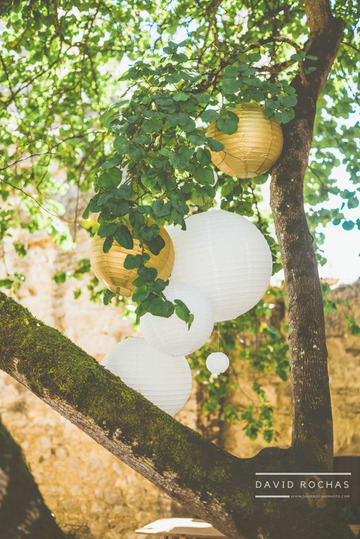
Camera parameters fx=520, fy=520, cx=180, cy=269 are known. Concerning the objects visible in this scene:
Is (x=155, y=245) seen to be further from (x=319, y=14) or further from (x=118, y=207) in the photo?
(x=319, y=14)

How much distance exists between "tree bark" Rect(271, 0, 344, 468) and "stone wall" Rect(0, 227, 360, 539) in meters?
3.30

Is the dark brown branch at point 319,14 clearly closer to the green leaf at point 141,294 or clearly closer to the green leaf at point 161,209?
the green leaf at point 161,209

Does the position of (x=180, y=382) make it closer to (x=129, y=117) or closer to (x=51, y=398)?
(x=51, y=398)

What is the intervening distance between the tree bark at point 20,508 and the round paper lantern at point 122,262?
2.32 m

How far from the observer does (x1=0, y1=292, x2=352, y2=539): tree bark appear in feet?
4.15

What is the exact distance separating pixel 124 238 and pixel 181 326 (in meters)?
0.27

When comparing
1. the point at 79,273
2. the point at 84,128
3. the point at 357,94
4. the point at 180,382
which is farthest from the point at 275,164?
the point at 84,128

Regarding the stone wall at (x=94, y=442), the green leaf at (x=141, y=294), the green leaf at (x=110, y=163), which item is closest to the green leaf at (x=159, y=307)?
the green leaf at (x=141, y=294)

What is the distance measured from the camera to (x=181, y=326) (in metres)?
1.34

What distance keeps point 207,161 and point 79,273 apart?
2.21m

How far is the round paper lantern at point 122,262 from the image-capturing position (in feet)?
4.49

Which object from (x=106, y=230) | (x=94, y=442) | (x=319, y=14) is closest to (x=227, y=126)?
(x=106, y=230)

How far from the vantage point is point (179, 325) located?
4.40ft

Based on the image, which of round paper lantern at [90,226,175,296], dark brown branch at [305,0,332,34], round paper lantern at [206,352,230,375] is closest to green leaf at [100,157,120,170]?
round paper lantern at [90,226,175,296]
